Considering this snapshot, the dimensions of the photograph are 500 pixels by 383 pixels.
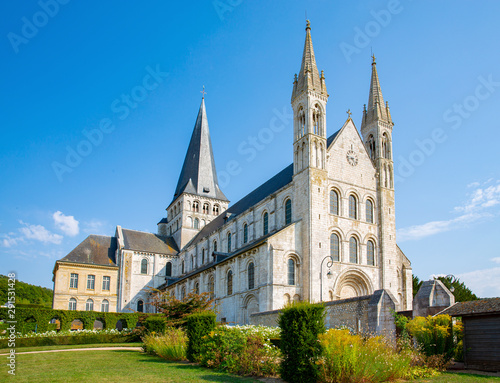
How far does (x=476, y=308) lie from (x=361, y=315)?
571 cm

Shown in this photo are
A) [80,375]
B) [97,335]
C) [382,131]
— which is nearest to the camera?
[80,375]

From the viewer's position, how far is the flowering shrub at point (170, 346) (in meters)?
15.8

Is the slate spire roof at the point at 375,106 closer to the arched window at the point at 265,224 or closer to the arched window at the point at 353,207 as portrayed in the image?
the arched window at the point at 353,207

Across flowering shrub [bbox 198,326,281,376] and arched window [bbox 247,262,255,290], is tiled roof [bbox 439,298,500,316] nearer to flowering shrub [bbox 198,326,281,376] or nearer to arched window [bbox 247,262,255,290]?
flowering shrub [bbox 198,326,281,376]

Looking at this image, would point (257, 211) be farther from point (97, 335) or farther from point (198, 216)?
point (198, 216)

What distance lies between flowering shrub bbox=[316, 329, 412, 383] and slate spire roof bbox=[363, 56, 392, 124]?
27309mm

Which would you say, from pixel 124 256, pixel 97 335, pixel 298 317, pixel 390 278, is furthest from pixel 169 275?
pixel 298 317

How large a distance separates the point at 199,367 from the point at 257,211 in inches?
911

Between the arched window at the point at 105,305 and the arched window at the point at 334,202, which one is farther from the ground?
the arched window at the point at 334,202

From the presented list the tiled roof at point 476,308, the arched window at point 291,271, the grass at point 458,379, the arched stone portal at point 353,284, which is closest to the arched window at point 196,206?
the arched window at point 291,271

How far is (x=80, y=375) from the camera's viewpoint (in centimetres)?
1112

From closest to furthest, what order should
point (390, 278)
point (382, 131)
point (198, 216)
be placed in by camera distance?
point (390, 278) < point (382, 131) < point (198, 216)

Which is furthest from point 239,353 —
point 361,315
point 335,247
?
point 335,247

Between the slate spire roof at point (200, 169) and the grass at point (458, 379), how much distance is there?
45830 millimetres
